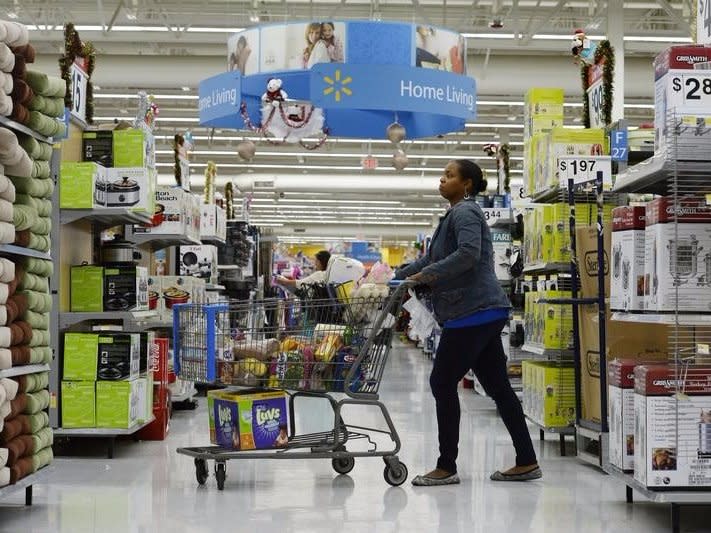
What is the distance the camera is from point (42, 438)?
4.39 m

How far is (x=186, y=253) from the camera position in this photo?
34.0ft

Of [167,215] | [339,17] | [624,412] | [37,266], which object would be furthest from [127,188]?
[339,17]

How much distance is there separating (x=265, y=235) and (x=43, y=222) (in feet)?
43.6

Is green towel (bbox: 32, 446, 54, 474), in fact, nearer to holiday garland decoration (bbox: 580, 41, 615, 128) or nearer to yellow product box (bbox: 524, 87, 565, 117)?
holiday garland decoration (bbox: 580, 41, 615, 128)

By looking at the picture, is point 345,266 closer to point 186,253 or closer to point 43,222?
point 43,222

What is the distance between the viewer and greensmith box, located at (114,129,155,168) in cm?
631

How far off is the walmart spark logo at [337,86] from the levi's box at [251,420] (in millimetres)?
2891

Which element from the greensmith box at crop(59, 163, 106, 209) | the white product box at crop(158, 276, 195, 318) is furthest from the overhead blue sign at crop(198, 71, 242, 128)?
the greensmith box at crop(59, 163, 106, 209)

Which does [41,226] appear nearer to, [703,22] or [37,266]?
[37,266]

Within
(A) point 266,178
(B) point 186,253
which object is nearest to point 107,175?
(B) point 186,253

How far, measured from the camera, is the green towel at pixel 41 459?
4.29 m

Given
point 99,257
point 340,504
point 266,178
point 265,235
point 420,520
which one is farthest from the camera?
point 266,178

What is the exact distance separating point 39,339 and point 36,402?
0.86 ft

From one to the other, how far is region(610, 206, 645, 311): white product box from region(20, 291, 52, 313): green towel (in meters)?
2.35
